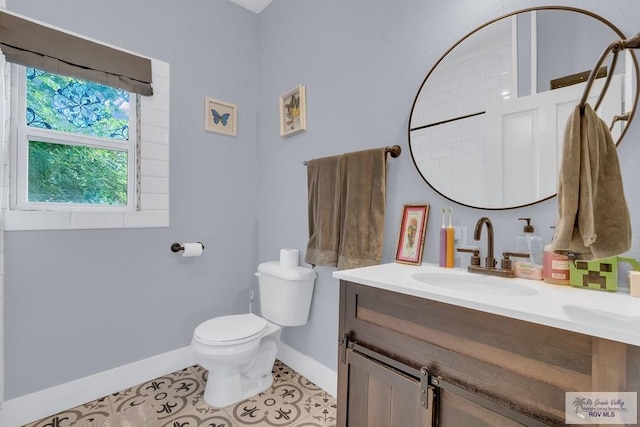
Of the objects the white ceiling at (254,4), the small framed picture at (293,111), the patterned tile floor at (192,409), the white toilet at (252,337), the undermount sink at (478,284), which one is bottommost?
the patterned tile floor at (192,409)

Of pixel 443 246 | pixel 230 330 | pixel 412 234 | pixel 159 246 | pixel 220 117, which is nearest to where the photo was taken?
pixel 443 246

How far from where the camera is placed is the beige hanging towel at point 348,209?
1.52m

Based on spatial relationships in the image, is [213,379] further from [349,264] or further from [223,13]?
[223,13]

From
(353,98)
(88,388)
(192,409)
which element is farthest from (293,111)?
(88,388)

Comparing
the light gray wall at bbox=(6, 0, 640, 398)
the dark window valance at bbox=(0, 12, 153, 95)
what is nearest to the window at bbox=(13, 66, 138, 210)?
the dark window valance at bbox=(0, 12, 153, 95)

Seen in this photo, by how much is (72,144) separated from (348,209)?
1.69 metres

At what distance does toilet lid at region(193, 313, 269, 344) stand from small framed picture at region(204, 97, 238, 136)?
138cm

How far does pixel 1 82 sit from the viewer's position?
4.81 ft

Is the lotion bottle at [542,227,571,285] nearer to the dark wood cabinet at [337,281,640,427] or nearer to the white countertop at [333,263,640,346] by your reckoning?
the white countertop at [333,263,640,346]

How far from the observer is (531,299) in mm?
803

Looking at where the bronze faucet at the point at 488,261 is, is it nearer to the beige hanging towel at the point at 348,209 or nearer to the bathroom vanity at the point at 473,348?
A: the bathroom vanity at the point at 473,348

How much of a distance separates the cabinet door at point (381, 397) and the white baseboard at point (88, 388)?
1.50m

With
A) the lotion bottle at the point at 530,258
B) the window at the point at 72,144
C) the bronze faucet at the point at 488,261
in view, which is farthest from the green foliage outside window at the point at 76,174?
the lotion bottle at the point at 530,258

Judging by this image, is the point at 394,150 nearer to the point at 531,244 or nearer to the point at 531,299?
the point at 531,244
